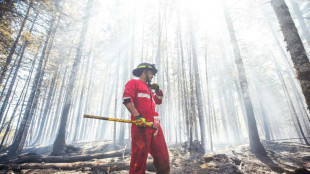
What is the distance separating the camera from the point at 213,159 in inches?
217

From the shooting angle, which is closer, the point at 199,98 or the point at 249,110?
the point at 249,110

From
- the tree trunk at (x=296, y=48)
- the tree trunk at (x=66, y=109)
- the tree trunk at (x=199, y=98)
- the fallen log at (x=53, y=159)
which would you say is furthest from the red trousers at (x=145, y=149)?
the tree trunk at (x=66, y=109)

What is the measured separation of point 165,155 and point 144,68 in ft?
6.60

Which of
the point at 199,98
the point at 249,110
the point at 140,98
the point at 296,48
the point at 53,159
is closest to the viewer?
the point at 140,98

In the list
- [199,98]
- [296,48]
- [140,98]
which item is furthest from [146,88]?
[199,98]

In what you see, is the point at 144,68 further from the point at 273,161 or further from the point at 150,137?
the point at 273,161

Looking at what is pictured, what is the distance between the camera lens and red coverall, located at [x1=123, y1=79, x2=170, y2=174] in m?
2.48

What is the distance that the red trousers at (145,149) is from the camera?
2.46 meters

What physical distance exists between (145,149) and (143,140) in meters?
0.16

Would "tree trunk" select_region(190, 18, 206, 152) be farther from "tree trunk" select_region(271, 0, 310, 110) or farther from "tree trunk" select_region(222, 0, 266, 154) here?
"tree trunk" select_region(271, 0, 310, 110)

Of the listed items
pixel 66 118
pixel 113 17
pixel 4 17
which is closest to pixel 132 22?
pixel 113 17

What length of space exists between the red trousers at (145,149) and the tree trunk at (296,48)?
156 inches

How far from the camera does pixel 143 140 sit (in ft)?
8.55

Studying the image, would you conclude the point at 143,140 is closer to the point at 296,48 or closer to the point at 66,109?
the point at 296,48
